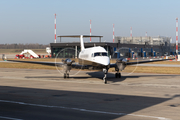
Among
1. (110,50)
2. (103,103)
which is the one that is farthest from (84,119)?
(110,50)

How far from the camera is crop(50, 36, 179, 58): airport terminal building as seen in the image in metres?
92.7

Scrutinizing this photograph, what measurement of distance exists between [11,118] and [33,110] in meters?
1.77

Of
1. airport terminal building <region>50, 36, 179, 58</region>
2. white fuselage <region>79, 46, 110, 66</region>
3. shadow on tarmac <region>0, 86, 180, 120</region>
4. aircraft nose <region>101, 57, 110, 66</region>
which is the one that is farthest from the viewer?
airport terminal building <region>50, 36, 179, 58</region>

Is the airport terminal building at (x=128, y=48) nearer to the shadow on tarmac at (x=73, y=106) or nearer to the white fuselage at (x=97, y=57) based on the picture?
the white fuselage at (x=97, y=57)

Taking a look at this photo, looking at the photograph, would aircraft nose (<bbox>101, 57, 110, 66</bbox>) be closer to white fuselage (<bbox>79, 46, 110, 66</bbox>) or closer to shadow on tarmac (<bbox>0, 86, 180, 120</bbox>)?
white fuselage (<bbox>79, 46, 110, 66</bbox>)

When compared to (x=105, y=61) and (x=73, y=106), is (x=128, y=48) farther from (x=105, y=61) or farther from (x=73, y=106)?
(x=73, y=106)

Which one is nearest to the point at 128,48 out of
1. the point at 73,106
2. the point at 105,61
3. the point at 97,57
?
the point at 97,57

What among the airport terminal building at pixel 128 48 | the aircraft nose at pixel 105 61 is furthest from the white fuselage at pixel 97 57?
the airport terminal building at pixel 128 48

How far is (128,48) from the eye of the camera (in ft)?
318

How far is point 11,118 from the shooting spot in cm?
970

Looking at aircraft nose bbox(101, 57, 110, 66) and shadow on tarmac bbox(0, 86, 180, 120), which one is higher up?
aircraft nose bbox(101, 57, 110, 66)

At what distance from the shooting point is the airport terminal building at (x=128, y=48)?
92.7 meters

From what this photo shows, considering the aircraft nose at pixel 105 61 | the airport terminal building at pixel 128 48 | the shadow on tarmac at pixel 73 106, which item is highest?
the airport terminal building at pixel 128 48

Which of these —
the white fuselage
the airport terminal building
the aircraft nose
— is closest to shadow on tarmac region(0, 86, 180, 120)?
the aircraft nose
